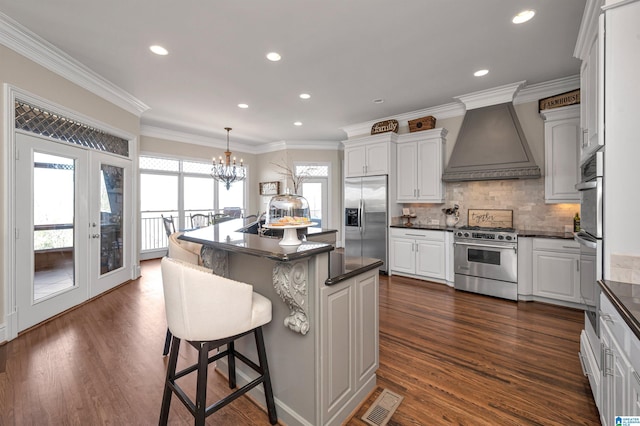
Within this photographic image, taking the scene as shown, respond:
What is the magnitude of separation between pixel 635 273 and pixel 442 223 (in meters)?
3.46

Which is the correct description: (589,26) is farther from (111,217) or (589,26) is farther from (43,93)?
(111,217)

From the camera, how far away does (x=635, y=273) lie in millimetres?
1527

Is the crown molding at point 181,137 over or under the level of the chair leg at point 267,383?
over

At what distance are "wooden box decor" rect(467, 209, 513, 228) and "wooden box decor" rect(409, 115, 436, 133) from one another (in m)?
1.62

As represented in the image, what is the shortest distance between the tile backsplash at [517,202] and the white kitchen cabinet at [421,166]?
293 millimetres

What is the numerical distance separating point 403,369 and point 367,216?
131 inches

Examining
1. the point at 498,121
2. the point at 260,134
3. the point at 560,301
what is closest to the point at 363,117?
the point at 498,121

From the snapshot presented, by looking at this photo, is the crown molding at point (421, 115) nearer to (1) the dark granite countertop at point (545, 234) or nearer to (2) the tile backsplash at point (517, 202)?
(2) the tile backsplash at point (517, 202)

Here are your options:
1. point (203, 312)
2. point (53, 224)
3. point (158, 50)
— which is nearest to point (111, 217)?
point (53, 224)

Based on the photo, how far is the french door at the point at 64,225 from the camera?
9.51 feet

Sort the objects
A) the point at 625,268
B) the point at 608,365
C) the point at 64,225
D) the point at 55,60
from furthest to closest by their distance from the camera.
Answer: the point at 64,225
the point at 55,60
the point at 625,268
the point at 608,365

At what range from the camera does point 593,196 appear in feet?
5.73

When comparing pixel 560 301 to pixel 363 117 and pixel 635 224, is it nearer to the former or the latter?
pixel 635 224

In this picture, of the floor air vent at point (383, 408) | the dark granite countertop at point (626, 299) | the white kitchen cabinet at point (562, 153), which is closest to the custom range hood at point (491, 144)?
the white kitchen cabinet at point (562, 153)
